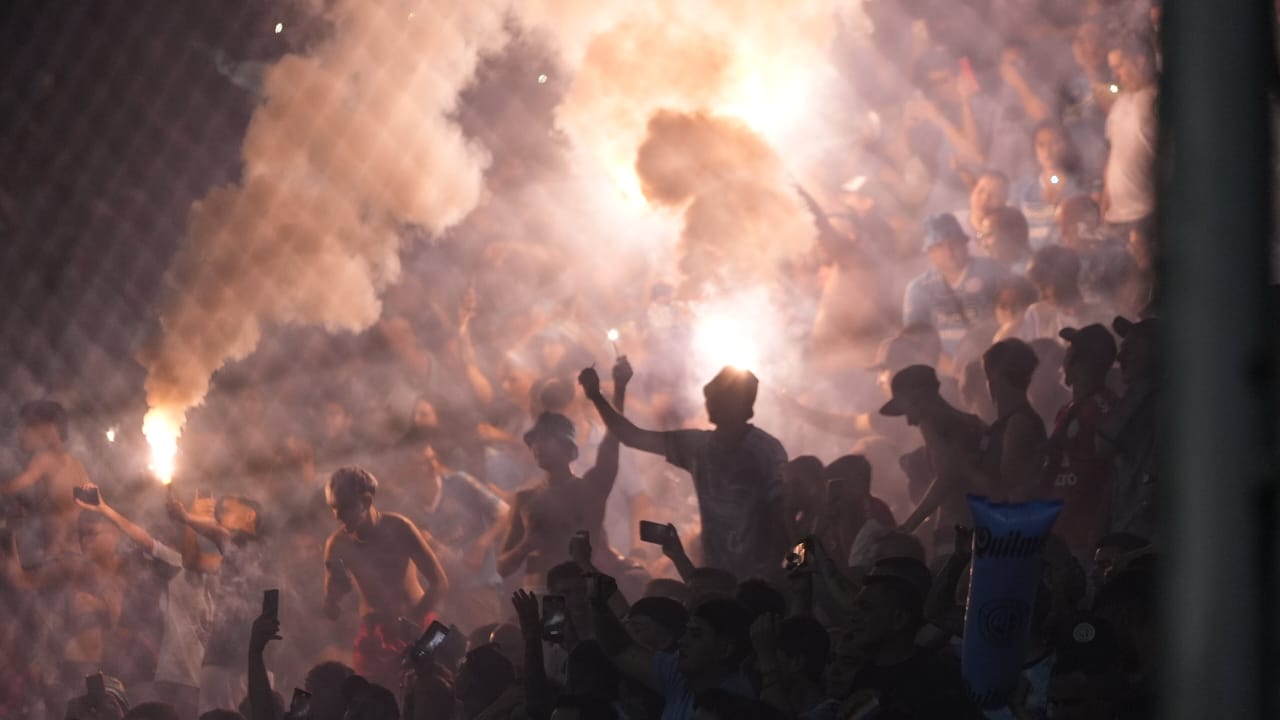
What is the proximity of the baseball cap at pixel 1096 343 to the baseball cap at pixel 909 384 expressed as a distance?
404mm

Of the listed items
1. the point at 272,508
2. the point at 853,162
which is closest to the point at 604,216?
the point at 853,162

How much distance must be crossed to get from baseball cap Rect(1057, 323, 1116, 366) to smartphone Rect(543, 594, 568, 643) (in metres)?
1.19

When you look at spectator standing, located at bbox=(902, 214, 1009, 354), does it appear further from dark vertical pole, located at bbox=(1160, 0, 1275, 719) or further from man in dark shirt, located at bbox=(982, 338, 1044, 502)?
dark vertical pole, located at bbox=(1160, 0, 1275, 719)

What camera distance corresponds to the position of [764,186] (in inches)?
149

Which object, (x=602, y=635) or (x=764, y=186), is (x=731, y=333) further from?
(x=602, y=635)

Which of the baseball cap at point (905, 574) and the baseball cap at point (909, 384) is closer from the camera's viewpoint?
the baseball cap at point (905, 574)

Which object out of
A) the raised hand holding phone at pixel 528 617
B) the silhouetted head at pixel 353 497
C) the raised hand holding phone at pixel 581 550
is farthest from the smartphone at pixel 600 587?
the silhouetted head at pixel 353 497

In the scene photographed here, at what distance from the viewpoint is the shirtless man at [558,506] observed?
3713mm

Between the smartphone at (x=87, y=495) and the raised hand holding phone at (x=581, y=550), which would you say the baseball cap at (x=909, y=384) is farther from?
the smartphone at (x=87, y=495)

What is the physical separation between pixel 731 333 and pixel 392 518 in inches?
48.3

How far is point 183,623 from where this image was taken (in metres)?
4.68

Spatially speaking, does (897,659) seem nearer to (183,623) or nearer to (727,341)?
(727,341)

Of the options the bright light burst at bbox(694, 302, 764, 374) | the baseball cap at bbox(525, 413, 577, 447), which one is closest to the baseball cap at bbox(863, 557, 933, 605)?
the bright light burst at bbox(694, 302, 764, 374)

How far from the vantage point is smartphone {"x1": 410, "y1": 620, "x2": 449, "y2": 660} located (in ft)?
10.1
